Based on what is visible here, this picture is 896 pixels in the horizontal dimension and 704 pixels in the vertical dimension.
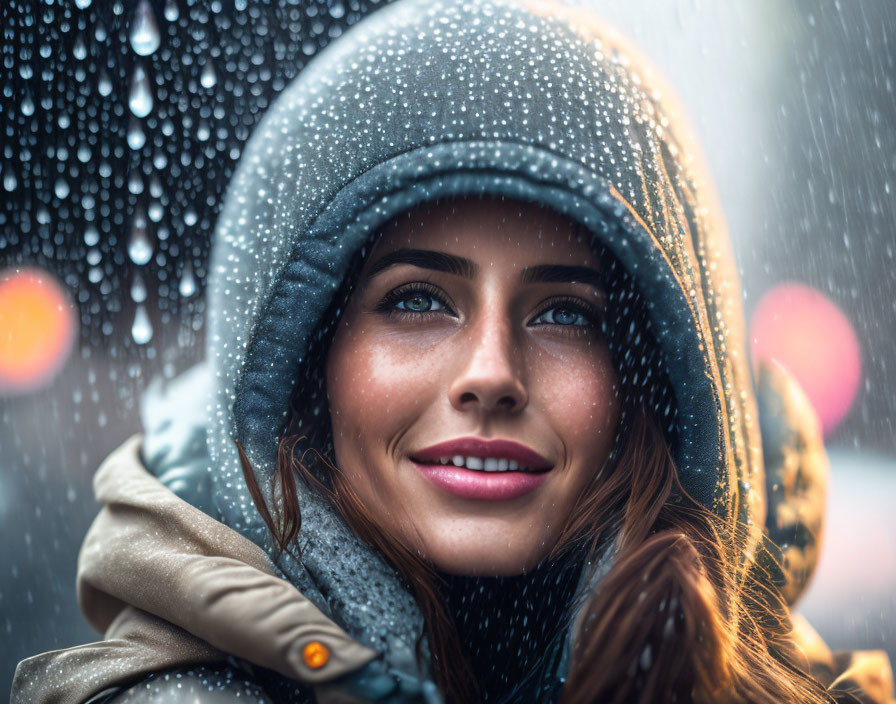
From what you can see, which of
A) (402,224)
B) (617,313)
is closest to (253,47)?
(402,224)

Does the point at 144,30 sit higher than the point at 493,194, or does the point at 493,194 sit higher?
the point at 144,30

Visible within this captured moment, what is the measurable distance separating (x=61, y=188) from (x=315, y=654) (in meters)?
1.20

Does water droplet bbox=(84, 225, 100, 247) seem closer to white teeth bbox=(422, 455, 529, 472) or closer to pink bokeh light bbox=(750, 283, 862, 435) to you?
white teeth bbox=(422, 455, 529, 472)

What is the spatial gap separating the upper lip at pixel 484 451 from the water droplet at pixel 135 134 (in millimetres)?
928

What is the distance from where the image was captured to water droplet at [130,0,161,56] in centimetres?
115

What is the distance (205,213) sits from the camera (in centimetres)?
168

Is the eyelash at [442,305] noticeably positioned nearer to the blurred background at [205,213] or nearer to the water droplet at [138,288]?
the blurred background at [205,213]

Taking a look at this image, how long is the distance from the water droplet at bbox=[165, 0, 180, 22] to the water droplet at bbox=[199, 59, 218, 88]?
9 cm

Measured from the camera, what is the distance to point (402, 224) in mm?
760

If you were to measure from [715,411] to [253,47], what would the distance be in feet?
3.77

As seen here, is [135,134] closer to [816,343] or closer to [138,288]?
[138,288]

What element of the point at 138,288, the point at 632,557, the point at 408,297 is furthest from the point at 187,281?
the point at 632,557

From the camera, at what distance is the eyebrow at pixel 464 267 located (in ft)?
2.41

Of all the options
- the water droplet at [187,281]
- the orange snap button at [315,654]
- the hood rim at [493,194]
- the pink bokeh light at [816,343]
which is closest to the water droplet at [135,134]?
the water droplet at [187,281]
